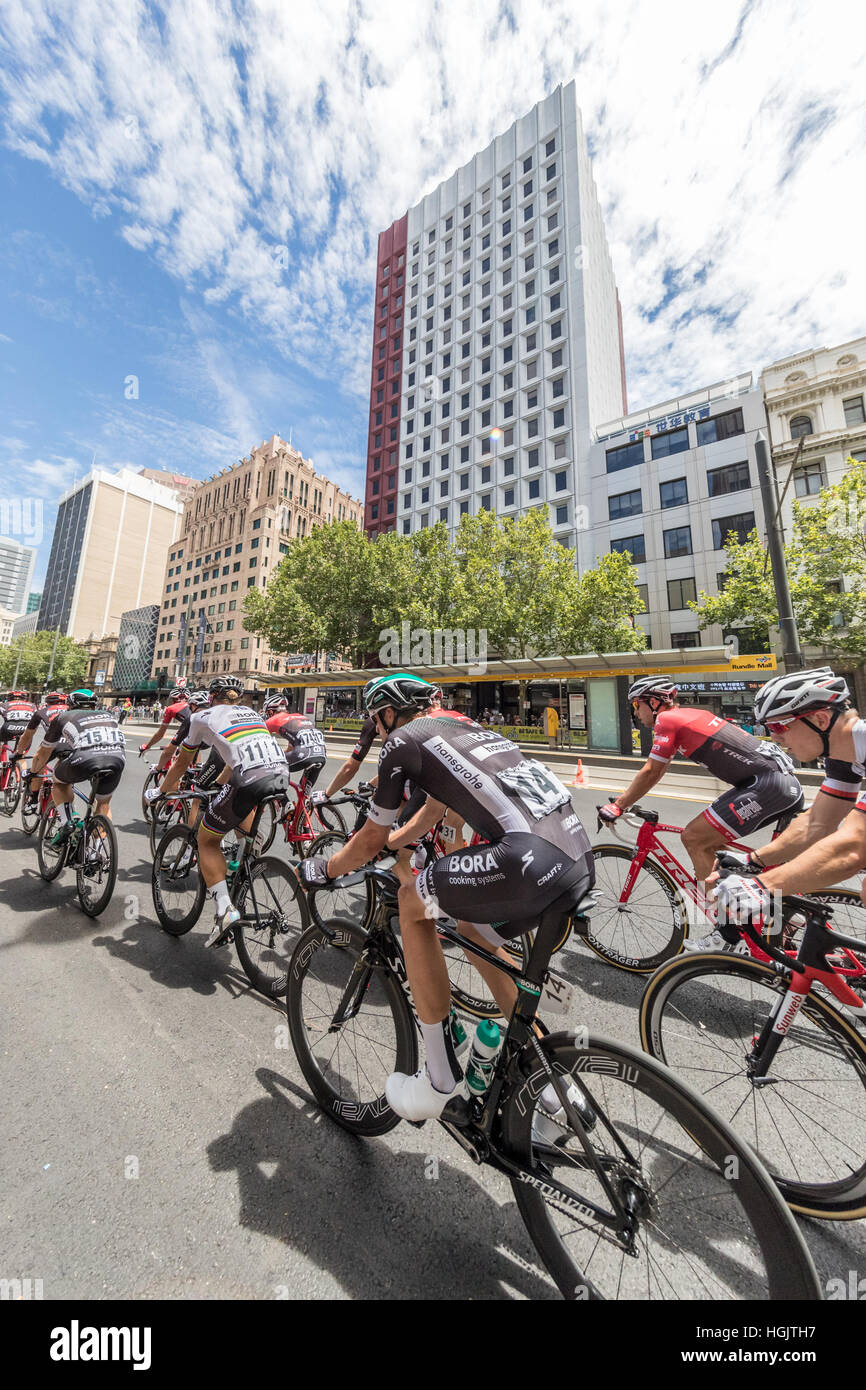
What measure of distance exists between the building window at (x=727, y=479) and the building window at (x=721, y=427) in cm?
196

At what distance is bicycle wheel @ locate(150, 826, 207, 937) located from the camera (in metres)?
4.00

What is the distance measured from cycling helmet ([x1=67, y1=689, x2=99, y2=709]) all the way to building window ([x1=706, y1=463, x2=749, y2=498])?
109ft

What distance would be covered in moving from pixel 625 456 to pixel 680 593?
10.5 meters

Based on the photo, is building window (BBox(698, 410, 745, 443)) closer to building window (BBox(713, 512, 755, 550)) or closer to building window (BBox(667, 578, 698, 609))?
building window (BBox(713, 512, 755, 550))

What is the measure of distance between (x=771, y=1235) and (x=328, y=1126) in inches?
68.7

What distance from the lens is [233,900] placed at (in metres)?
3.67

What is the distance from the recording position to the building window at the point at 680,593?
29516 millimetres

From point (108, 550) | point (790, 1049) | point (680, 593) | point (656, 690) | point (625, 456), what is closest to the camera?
point (790, 1049)

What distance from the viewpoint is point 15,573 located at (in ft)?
616

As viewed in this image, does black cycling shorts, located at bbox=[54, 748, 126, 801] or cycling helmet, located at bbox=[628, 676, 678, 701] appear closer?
cycling helmet, located at bbox=[628, 676, 678, 701]

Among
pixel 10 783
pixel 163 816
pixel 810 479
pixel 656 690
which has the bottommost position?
pixel 163 816

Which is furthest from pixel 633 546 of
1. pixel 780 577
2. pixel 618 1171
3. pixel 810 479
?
pixel 618 1171

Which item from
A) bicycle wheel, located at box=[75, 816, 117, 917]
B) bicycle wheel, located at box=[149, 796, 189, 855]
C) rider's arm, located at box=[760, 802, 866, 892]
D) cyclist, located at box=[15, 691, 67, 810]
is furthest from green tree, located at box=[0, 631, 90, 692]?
rider's arm, located at box=[760, 802, 866, 892]

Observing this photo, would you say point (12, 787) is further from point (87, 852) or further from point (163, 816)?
point (87, 852)
